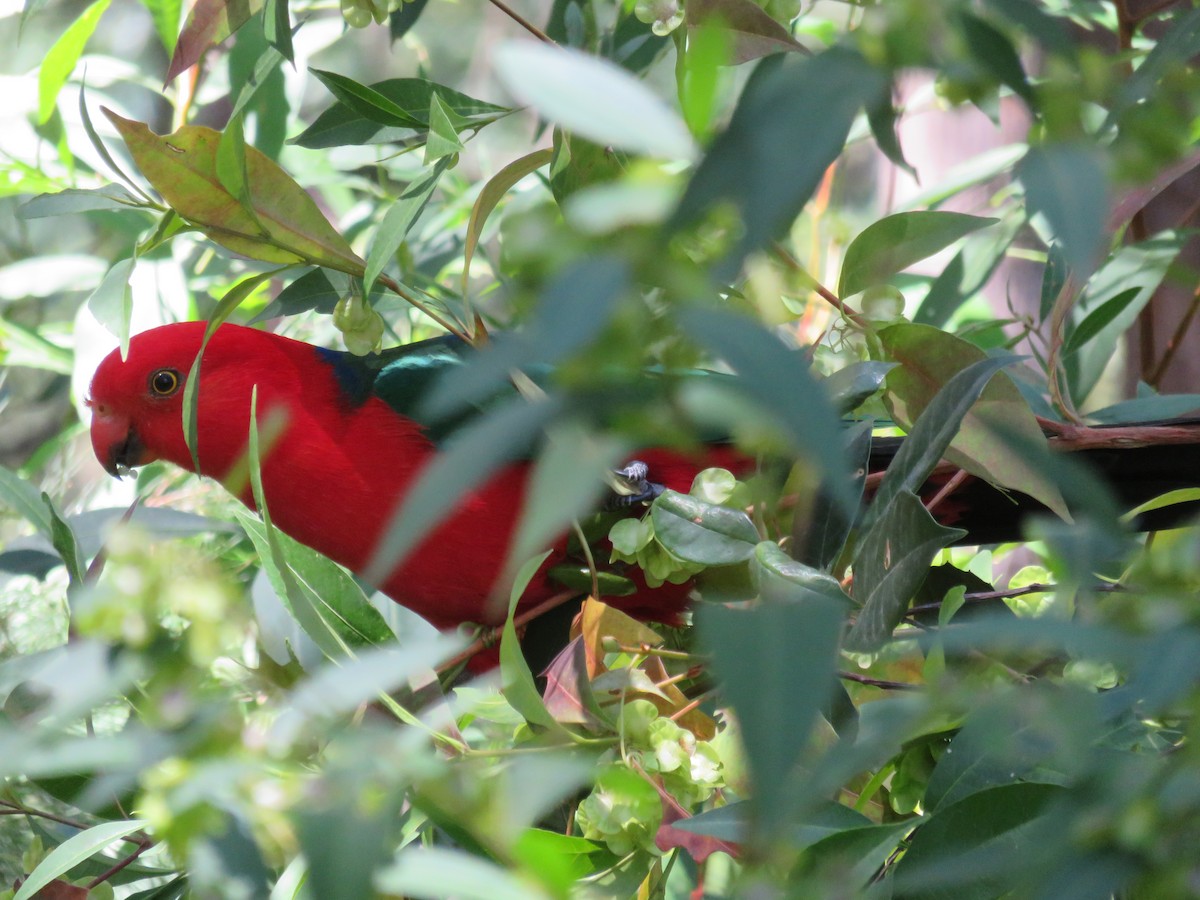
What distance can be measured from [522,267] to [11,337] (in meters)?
1.55

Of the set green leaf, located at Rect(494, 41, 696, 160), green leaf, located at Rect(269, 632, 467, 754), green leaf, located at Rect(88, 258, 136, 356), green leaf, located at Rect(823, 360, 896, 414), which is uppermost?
green leaf, located at Rect(494, 41, 696, 160)

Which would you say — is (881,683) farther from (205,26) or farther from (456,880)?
(205,26)

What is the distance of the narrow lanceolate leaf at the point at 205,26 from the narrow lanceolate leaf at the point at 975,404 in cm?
52

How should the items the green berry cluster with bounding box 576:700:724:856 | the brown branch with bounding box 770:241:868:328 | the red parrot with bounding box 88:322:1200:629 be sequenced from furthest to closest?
the red parrot with bounding box 88:322:1200:629, the brown branch with bounding box 770:241:868:328, the green berry cluster with bounding box 576:700:724:856

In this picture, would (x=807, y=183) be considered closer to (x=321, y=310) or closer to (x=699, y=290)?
(x=699, y=290)

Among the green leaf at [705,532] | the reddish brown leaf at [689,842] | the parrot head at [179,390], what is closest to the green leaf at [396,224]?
the green leaf at [705,532]

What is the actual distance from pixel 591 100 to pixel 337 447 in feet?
3.17

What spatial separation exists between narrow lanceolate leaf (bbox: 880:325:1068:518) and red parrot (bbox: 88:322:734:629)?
32cm

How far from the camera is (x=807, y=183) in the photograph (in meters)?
0.25

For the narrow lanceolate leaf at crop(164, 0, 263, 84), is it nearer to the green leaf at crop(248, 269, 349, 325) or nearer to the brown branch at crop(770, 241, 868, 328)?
the green leaf at crop(248, 269, 349, 325)

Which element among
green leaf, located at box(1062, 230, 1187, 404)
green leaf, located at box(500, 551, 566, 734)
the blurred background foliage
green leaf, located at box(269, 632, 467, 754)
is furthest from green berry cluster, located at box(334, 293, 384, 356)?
green leaf, located at box(1062, 230, 1187, 404)

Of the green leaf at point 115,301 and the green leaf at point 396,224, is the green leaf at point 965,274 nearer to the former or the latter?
the green leaf at point 396,224

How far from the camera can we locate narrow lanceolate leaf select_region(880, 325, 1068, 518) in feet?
2.28

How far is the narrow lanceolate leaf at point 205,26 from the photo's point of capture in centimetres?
85
